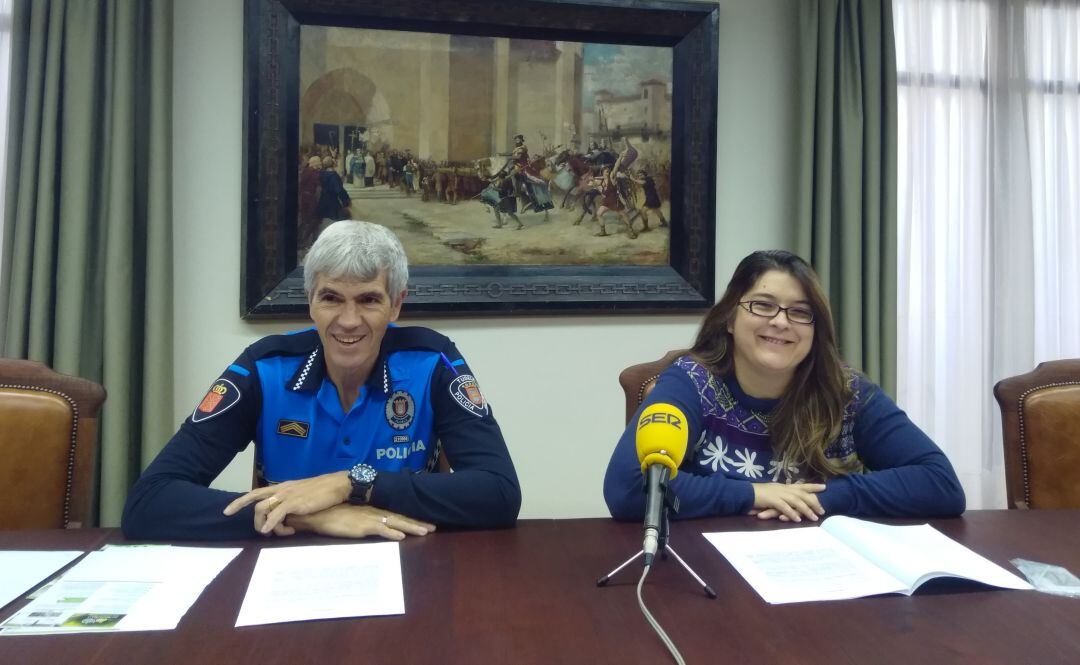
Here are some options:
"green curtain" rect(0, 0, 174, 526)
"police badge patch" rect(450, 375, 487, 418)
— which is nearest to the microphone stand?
"police badge patch" rect(450, 375, 487, 418)

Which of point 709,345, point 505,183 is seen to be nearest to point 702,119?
point 505,183

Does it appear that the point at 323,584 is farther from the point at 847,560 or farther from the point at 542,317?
the point at 542,317

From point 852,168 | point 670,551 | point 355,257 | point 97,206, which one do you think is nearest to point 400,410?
point 355,257

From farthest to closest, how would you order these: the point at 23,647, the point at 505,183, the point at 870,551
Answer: the point at 505,183
the point at 870,551
the point at 23,647

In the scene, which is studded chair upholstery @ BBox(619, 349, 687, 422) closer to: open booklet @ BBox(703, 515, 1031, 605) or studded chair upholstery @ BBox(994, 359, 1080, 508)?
open booklet @ BBox(703, 515, 1031, 605)

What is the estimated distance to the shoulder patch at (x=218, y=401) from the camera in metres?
1.49

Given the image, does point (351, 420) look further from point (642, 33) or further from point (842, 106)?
point (842, 106)

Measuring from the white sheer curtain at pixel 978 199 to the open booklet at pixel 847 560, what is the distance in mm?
2085

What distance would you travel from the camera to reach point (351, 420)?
1.56m

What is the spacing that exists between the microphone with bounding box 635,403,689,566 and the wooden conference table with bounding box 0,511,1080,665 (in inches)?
4.2

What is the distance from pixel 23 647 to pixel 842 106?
289 cm

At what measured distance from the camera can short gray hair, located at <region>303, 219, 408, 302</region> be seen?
1499mm

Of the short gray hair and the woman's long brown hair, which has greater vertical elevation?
the short gray hair

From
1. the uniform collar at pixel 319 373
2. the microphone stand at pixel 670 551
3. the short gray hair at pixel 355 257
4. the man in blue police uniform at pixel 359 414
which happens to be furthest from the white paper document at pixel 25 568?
the microphone stand at pixel 670 551
